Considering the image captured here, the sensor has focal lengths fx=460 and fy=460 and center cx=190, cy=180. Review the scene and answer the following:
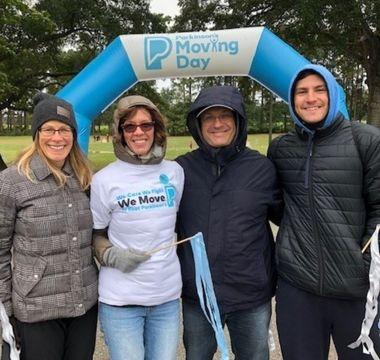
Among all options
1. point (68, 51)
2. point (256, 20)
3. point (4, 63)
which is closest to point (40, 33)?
point (4, 63)

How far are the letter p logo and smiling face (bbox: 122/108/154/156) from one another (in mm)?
2509

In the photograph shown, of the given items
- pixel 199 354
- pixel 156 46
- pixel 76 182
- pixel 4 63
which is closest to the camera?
pixel 76 182

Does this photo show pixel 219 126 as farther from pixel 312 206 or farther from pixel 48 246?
pixel 48 246

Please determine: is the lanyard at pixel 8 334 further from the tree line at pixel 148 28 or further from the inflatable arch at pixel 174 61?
the tree line at pixel 148 28

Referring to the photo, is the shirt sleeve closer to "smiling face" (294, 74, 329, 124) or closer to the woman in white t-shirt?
the woman in white t-shirt

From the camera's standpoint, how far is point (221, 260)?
238cm

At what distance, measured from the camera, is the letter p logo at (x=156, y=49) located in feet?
15.3

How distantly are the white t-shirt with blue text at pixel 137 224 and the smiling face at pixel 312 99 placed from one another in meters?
0.77

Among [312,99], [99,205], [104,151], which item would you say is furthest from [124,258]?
[104,151]

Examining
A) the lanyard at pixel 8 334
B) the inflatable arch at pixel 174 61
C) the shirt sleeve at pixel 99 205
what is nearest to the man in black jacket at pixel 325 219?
the shirt sleeve at pixel 99 205

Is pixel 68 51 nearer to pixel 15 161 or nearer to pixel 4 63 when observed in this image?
pixel 4 63

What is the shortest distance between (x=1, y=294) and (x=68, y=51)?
15603 mm

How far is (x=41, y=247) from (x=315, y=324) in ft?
4.65

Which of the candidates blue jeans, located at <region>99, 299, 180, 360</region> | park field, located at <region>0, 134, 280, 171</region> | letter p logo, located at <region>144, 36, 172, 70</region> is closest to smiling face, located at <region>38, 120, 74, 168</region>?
blue jeans, located at <region>99, 299, 180, 360</region>
